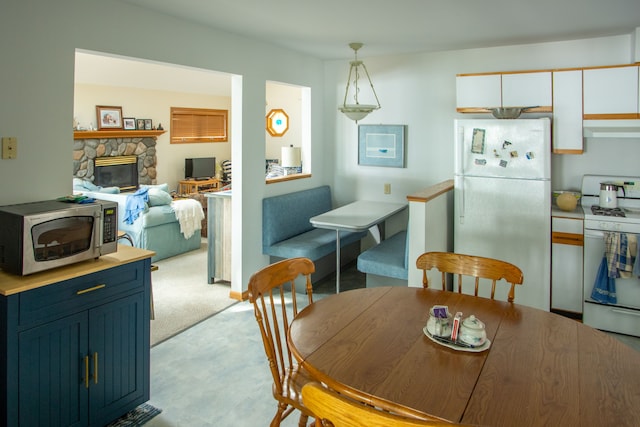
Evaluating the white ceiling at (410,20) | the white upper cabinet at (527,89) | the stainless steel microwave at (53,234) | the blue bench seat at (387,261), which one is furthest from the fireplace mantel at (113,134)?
the white upper cabinet at (527,89)

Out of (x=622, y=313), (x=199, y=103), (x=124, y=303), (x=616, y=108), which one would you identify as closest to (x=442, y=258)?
(x=124, y=303)

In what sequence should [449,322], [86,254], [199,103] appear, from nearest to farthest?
[449,322]
[86,254]
[199,103]

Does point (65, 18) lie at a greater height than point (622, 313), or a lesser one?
greater

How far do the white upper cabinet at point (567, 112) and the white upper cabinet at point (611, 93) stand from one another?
0.06 meters

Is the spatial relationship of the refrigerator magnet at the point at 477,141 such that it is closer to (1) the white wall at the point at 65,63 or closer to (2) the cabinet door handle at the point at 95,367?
(1) the white wall at the point at 65,63

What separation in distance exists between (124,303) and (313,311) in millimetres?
1086

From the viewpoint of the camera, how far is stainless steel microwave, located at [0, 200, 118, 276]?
2.11 m

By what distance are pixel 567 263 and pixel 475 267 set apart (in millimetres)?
1957

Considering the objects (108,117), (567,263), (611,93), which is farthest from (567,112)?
(108,117)

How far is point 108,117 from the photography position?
794cm

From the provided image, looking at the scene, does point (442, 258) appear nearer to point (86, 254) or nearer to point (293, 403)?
point (293, 403)

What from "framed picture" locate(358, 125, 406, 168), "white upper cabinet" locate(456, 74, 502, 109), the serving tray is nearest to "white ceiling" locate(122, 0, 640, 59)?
"white upper cabinet" locate(456, 74, 502, 109)

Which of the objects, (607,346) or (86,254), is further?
(86,254)

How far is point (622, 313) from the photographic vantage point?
3.60 m
